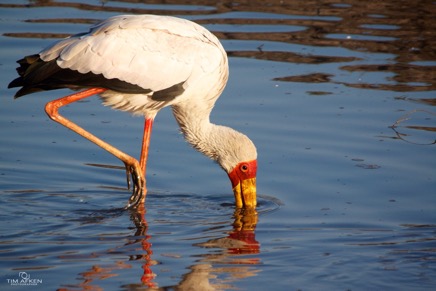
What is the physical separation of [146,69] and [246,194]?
1.34 metres

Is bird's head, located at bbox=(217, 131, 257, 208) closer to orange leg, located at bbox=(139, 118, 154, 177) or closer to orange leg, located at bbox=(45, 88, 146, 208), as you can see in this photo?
orange leg, located at bbox=(139, 118, 154, 177)

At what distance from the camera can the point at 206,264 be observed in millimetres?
7039

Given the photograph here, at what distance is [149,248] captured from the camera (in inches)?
289

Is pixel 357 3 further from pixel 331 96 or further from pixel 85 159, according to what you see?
pixel 85 159

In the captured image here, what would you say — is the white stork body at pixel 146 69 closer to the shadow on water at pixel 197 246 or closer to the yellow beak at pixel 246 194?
the yellow beak at pixel 246 194

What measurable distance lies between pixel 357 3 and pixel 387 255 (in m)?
7.53

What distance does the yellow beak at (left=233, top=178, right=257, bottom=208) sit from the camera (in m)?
8.43

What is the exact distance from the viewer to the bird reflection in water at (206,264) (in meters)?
6.65

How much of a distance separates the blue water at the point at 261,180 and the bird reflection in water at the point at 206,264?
0.06 ft

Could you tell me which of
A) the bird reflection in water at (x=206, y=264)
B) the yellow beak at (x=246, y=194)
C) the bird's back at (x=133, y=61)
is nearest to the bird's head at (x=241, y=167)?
the yellow beak at (x=246, y=194)

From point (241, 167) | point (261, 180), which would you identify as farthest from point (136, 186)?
point (261, 180)

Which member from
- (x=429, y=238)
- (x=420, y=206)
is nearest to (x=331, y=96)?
(x=420, y=206)

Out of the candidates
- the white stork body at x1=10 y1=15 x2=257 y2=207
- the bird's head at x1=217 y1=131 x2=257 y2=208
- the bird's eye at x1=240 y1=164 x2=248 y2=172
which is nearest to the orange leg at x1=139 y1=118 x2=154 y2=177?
the white stork body at x1=10 y1=15 x2=257 y2=207

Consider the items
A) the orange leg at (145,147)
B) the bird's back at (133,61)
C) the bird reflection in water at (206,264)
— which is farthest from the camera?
the orange leg at (145,147)
